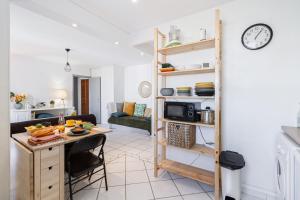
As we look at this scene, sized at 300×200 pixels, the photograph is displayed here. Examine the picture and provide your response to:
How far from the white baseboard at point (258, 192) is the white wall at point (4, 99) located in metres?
2.71

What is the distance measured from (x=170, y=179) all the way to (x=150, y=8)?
2.51 metres

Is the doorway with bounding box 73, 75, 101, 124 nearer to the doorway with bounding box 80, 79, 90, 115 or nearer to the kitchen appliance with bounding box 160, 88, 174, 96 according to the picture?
the doorway with bounding box 80, 79, 90, 115

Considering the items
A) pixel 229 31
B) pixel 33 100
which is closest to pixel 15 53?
pixel 33 100

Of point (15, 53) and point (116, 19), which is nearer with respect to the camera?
point (116, 19)

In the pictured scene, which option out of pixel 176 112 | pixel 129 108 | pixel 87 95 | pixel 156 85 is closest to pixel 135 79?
pixel 129 108

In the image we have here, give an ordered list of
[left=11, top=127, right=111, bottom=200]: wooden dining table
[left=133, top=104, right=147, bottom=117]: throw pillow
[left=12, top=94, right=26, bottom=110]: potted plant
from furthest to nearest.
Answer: [left=133, top=104, right=147, bottom=117]: throw pillow < [left=12, top=94, right=26, bottom=110]: potted plant < [left=11, top=127, right=111, bottom=200]: wooden dining table

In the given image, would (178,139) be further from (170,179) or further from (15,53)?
(15,53)

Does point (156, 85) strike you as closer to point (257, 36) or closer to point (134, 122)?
point (257, 36)

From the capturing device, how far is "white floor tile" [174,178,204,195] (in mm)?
1885

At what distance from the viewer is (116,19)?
7.91 ft

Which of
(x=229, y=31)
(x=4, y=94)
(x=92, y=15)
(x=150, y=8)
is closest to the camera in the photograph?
(x=4, y=94)

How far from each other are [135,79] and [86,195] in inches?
173

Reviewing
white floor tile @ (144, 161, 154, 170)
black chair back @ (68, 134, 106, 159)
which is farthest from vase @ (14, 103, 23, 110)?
white floor tile @ (144, 161, 154, 170)

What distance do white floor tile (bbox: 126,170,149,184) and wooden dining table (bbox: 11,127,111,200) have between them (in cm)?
88
